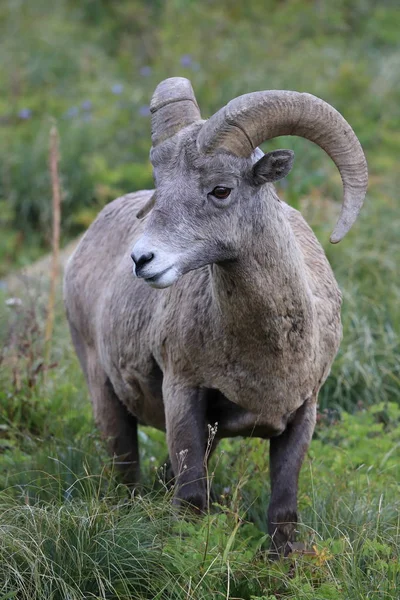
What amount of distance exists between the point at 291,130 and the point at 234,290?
2.34 feet

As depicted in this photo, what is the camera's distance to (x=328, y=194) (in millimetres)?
10617

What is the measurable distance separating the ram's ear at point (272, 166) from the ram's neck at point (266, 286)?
5.7 inches

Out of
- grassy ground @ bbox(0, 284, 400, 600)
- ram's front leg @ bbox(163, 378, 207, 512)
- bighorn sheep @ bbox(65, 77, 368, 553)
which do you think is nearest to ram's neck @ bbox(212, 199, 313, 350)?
bighorn sheep @ bbox(65, 77, 368, 553)

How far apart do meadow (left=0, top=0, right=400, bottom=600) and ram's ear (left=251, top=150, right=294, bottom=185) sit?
47.2 inches

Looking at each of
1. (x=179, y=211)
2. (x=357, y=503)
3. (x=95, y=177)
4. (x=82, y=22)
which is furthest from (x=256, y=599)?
(x=82, y=22)

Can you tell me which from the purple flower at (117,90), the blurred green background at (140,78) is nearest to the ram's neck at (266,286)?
the blurred green background at (140,78)

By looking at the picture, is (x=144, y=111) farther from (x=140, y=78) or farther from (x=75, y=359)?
(x=75, y=359)

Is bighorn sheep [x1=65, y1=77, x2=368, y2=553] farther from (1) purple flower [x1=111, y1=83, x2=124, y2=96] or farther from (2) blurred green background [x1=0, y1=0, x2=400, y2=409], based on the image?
(1) purple flower [x1=111, y1=83, x2=124, y2=96]

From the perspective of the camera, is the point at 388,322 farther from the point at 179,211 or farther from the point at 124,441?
the point at 179,211

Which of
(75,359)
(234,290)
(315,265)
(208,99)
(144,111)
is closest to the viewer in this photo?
(234,290)

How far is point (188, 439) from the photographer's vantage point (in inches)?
195

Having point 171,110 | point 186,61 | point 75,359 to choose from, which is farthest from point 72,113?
point 171,110

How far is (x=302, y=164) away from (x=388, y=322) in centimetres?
336

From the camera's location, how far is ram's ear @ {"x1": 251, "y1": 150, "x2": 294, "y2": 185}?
14.9 feet
